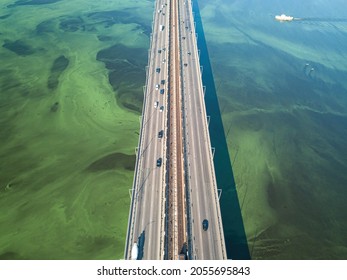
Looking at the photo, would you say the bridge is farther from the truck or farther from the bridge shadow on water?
the bridge shadow on water

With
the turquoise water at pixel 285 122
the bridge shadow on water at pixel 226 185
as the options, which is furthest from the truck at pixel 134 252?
the turquoise water at pixel 285 122

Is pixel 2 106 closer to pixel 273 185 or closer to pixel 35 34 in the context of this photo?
pixel 35 34

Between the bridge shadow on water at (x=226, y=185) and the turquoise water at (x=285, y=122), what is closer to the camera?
the bridge shadow on water at (x=226, y=185)

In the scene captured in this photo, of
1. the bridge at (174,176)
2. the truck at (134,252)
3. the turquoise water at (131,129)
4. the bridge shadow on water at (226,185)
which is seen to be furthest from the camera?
the turquoise water at (131,129)

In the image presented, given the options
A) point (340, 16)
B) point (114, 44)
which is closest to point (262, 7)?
point (340, 16)

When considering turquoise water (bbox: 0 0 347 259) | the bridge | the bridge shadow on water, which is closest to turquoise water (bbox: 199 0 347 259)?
turquoise water (bbox: 0 0 347 259)

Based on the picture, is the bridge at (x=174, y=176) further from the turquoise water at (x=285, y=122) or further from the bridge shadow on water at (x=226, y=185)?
the turquoise water at (x=285, y=122)
